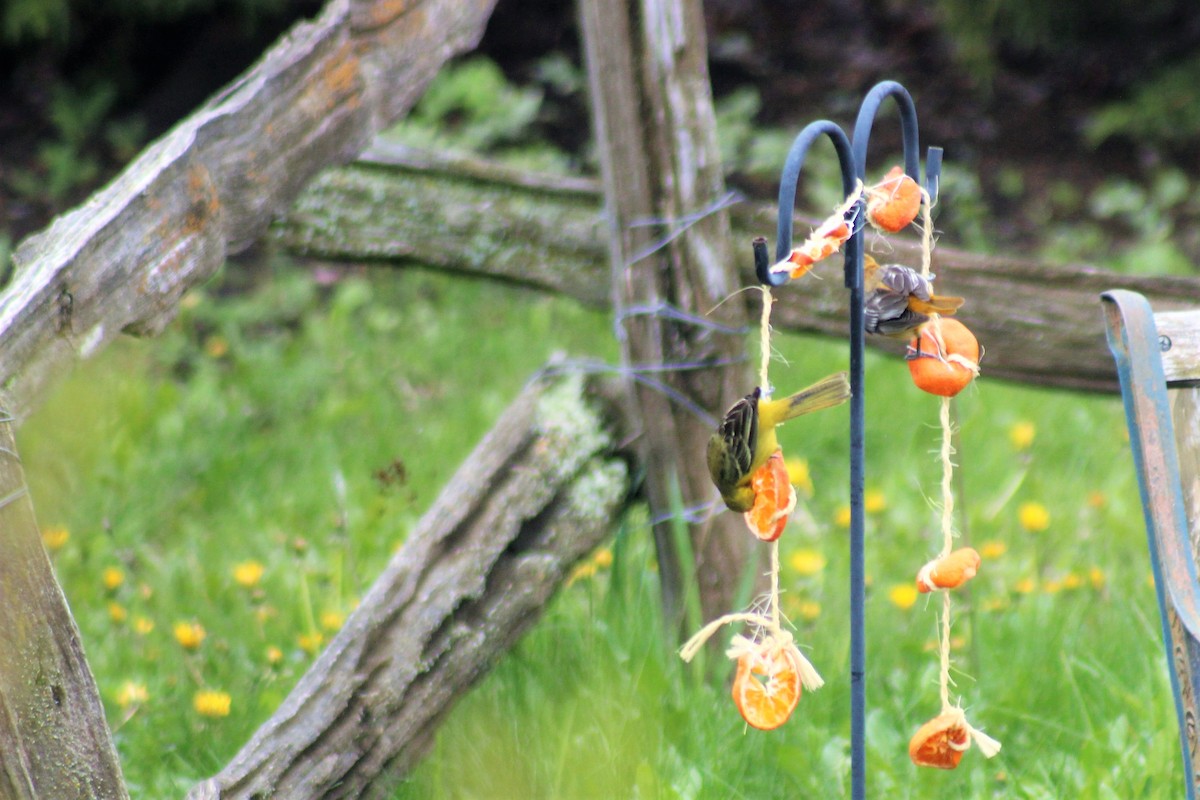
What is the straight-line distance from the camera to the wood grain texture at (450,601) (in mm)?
1712

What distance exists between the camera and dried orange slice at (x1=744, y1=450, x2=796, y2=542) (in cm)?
123

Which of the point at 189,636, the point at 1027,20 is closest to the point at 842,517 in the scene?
the point at 189,636

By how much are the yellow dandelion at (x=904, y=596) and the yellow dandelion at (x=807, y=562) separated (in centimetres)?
15

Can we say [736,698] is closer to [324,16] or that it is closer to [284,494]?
[324,16]

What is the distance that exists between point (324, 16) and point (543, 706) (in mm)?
1057

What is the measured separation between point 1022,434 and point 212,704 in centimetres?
197

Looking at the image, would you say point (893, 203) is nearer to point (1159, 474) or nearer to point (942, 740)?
point (1159, 474)

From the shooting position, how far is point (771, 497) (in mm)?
1241

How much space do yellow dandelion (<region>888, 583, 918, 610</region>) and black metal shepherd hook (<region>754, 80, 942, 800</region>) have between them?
100 centimetres

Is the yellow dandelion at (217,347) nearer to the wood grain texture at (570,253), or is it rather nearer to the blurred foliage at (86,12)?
the blurred foliage at (86,12)

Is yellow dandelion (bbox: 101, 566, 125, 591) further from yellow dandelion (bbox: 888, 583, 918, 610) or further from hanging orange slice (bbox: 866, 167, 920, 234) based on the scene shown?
hanging orange slice (bbox: 866, 167, 920, 234)

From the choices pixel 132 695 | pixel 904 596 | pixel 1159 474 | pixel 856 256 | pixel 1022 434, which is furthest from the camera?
pixel 1022 434

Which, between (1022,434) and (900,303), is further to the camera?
(1022,434)

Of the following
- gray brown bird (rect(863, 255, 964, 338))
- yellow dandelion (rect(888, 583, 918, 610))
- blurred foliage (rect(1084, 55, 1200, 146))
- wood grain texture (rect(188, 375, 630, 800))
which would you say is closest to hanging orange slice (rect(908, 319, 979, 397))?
gray brown bird (rect(863, 255, 964, 338))
